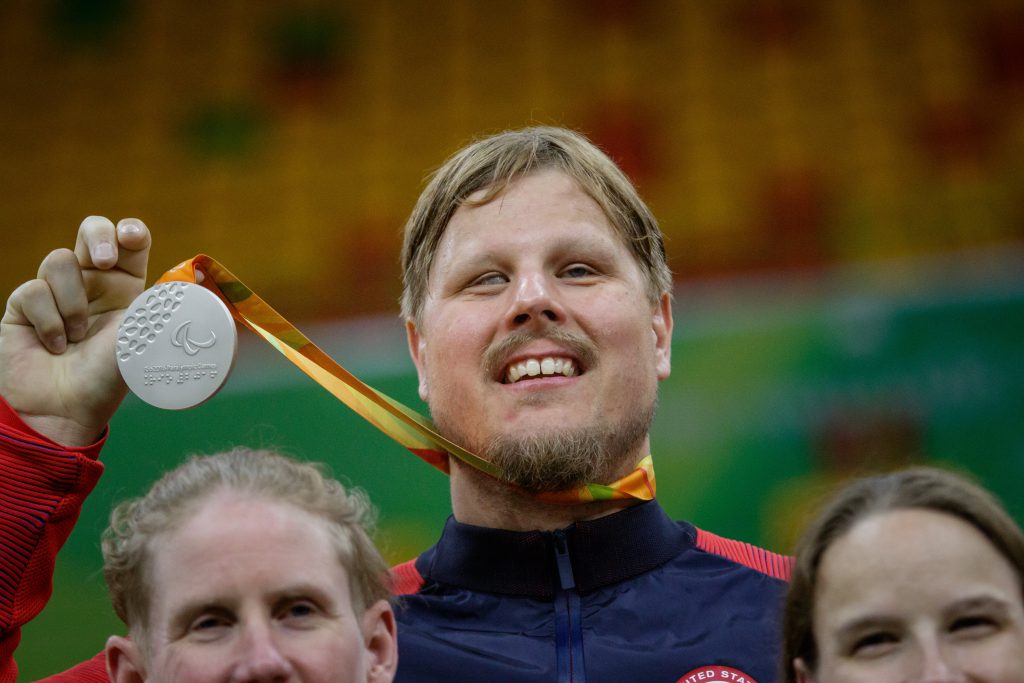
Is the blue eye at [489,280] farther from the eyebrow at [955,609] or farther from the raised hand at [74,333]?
the eyebrow at [955,609]

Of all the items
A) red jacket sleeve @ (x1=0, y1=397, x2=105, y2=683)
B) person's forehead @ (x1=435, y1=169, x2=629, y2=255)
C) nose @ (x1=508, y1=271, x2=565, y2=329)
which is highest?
person's forehead @ (x1=435, y1=169, x2=629, y2=255)

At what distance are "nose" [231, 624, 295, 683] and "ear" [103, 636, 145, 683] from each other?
0.19 m

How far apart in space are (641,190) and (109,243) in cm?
312

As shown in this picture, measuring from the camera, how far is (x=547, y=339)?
1.99m

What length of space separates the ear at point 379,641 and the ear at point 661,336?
744 millimetres

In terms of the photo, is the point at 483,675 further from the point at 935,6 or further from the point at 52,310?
the point at 935,6

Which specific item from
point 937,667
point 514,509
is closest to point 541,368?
point 514,509

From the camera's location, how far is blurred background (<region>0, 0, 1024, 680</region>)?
3.67m

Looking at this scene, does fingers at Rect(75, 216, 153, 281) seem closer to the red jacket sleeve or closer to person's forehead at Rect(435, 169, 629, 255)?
the red jacket sleeve

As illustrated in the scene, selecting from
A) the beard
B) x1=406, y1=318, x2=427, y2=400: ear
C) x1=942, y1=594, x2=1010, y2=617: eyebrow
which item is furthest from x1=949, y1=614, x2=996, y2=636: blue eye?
x1=406, y1=318, x2=427, y2=400: ear

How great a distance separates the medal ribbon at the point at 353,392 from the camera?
6.15 feet

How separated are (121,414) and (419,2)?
245cm

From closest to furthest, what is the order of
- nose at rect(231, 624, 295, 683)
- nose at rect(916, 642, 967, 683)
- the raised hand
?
nose at rect(916, 642, 967, 683) → nose at rect(231, 624, 295, 683) → the raised hand

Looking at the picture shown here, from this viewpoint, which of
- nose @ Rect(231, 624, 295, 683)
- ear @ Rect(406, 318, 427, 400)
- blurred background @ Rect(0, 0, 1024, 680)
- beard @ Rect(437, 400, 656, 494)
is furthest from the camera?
blurred background @ Rect(0, 0, 1024, 680)
